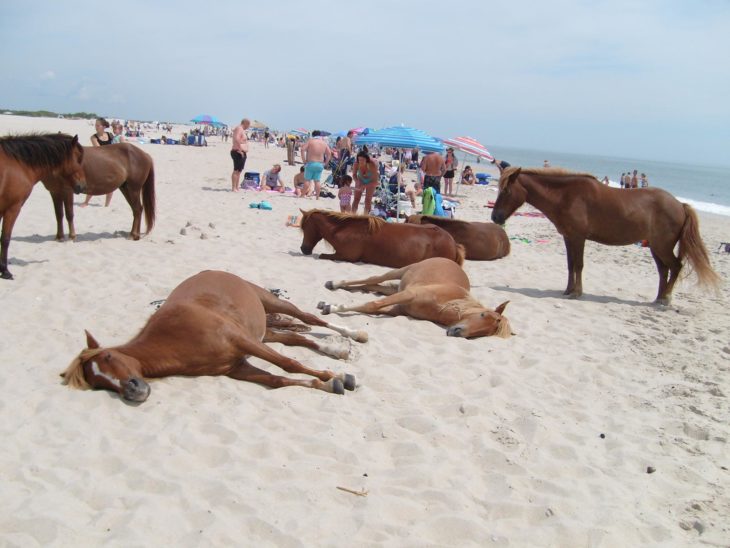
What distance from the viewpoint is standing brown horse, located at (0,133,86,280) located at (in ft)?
22.4

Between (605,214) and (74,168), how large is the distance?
725 centimetres

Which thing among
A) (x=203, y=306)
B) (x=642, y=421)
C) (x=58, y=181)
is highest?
(x=58, y=181)

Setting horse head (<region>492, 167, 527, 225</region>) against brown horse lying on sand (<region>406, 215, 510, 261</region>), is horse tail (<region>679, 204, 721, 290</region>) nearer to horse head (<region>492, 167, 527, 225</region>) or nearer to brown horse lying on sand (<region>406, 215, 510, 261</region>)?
horse head (<region>492, 167, 527, 225</region>)

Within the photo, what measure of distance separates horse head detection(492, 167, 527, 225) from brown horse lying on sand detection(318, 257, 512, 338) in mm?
1626

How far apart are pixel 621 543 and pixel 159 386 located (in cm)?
291

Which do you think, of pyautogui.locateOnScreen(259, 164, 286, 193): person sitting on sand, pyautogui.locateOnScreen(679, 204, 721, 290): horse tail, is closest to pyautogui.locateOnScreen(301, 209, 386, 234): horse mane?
pyautogui.locateOnScreen(679, 204, 721, 290): horse tail

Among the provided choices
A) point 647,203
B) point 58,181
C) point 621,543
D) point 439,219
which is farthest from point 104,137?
point 621,543

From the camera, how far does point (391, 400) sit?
4.27 metres

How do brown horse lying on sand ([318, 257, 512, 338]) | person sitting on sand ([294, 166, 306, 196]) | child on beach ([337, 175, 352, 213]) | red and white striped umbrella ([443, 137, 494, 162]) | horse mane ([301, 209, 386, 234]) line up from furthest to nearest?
red and white striped umbrella ([443, 137, 494, 162]), person sitting on sand ([294, 166, 306, 196]), child on beach ([337, 175, 352, 213]), horse mane ([301, 209, 386, 234]), brown horse lying on sand ([318, 257, 512, 338])

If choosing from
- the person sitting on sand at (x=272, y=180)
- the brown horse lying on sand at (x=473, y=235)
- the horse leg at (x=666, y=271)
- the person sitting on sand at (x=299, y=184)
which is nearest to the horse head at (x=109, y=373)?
the brown horse lying on sand at (x=473, y=235)

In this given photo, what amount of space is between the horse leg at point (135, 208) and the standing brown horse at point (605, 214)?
18.4 ft

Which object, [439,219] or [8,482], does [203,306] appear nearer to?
[8,482]

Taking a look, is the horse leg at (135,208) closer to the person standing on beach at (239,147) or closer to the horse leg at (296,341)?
the horse leg at (296,341)

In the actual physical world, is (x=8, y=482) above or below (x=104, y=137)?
below
